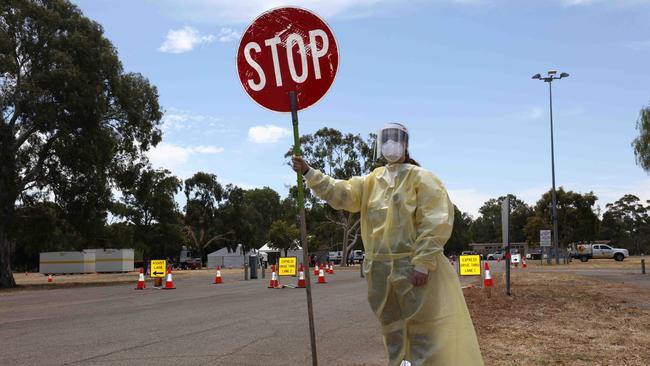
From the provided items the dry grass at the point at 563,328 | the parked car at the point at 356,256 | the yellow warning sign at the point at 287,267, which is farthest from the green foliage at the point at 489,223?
the dry grass at the point at 563,328

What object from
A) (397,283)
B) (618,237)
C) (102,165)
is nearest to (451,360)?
(397,283)

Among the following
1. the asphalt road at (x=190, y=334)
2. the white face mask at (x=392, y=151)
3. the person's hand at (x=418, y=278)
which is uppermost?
the white face mask at (x=392, y=151)

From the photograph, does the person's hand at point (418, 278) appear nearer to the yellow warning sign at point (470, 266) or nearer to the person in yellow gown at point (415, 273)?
the person in yellow gown at point (415, 273)

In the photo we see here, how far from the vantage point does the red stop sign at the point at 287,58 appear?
169 inches

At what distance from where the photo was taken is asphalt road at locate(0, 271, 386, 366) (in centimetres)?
742

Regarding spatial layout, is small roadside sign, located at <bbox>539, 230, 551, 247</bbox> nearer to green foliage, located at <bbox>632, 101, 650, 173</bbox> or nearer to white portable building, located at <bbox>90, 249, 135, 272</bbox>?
green foliage, located at <bbox>632, 101, 650, 173</bbox>

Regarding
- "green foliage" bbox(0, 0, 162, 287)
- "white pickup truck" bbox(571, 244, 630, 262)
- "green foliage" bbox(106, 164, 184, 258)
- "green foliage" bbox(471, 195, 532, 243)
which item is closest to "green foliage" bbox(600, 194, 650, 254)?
"green foliage" bbox(471, 195, 532, 243)

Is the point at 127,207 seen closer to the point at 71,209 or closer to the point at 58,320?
the point at 71,209

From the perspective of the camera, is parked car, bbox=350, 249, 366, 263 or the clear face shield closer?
the clear face shield

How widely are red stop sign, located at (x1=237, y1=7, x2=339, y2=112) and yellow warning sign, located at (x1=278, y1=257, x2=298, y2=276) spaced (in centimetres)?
2743

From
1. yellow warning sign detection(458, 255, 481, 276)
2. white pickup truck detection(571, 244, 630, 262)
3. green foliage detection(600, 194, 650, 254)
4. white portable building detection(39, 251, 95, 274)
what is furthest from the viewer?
green foliage detection(600, 194, 650, 254)

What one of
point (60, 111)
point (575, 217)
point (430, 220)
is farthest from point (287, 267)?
point (575, 217)

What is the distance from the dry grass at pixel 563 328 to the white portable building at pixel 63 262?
48.0 metres

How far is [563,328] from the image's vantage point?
9.32m
